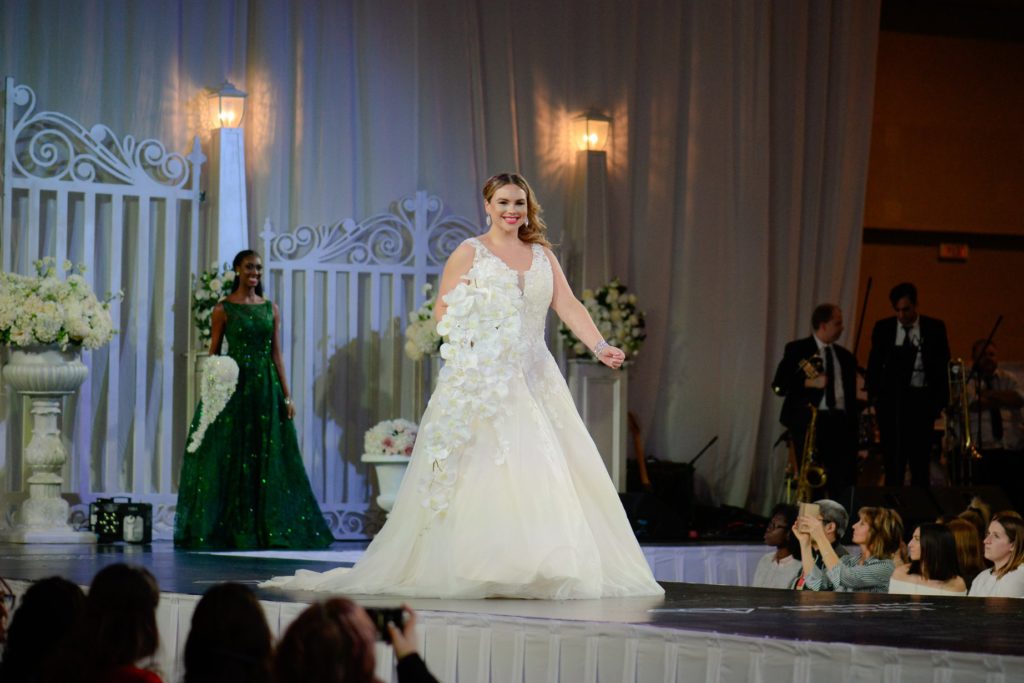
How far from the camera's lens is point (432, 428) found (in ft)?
16.2

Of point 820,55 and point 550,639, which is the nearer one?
point 550,639

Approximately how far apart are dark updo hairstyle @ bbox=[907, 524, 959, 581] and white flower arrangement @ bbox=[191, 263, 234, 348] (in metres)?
4.30

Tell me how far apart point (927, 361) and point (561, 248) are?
2519 mm

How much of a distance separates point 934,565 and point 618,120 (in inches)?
218

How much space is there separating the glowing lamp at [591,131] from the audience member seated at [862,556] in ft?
14.8

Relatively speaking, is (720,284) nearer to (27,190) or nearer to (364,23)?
(364,23)

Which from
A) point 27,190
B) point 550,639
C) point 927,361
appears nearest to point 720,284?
point 927,361

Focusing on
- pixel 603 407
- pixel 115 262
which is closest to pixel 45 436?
pixel 115 262

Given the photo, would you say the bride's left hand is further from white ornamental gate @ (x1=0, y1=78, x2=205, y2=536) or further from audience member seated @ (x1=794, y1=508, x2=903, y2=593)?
white ornamental gate @ (x1=0, y1=78, x2=205, y2=536)

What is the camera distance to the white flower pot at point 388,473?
855 cm

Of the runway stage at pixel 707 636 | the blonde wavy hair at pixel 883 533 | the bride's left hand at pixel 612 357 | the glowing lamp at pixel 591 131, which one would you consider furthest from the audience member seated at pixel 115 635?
the glowing lamp at pixel 591 131

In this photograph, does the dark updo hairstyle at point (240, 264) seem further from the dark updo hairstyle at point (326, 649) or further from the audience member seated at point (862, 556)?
the dark updo hairstyle at point (326, 649)

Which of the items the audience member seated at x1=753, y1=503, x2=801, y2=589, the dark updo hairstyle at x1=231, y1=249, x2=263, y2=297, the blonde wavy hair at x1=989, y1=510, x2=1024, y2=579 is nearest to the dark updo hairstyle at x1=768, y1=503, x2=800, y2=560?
the audience member seated at x1=753, y1=503, x2=801, y2=589

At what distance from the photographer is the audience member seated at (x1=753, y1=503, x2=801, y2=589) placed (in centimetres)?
670
